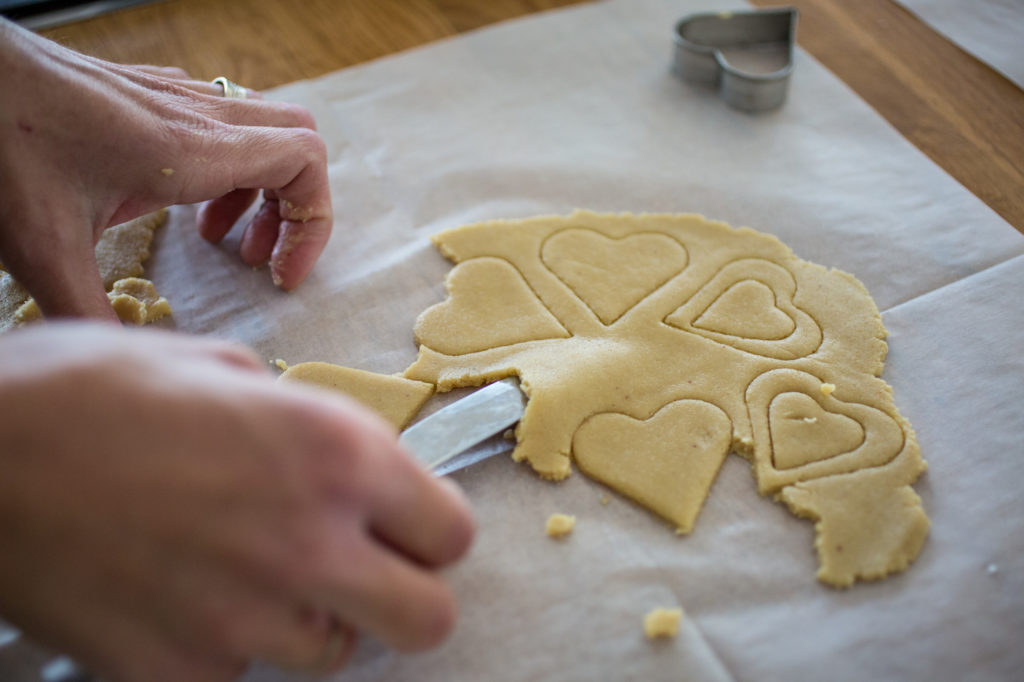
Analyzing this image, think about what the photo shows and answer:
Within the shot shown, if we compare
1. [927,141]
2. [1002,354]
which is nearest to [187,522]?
[1002,354]

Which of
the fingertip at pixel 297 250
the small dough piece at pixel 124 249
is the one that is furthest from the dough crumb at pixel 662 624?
the small dough piece at pixel 124 249

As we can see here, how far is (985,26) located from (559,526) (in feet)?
4.62

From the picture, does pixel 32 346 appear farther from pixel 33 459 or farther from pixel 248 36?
pixel 248 36

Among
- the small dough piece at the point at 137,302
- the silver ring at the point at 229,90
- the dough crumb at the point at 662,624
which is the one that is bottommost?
the dough crumb at the point at 662,624

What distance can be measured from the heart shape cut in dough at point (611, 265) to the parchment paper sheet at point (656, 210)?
111 mm

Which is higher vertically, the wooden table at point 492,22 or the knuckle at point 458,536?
the wooden table at point 492,22

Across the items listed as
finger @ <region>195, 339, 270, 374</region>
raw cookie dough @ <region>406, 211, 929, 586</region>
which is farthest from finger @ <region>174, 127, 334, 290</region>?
finger @ <region>195, 339, 270, 374</region>

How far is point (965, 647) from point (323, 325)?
94 cm

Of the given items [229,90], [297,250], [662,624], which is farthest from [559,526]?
[229,90]

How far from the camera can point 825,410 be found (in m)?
1.03

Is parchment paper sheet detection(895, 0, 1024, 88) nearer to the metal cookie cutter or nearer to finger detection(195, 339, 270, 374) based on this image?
the metal cookie cutter

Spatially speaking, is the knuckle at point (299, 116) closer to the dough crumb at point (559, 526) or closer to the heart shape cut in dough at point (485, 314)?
the heart shape cut in dough at point (485, 314)

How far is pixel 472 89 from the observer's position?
5.19 ft

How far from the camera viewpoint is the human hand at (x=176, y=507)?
57 centimetres
